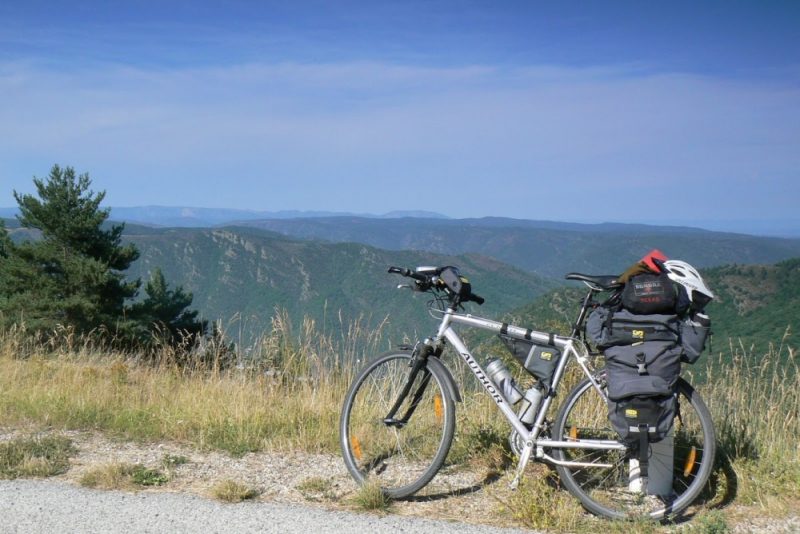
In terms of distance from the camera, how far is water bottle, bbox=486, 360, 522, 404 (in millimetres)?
3926

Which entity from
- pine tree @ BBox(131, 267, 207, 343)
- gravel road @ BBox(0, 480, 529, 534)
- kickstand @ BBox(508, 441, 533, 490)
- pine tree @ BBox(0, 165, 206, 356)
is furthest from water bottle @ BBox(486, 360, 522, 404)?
pine tree @ BBox(131, 267, 207, 343)

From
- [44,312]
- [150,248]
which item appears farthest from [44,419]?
[150,248]

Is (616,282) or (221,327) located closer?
(616,282)

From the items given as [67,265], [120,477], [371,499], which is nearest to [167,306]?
[67,265]

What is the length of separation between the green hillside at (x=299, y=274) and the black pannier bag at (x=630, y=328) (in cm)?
13289

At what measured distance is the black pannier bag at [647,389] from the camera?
11.5 feet

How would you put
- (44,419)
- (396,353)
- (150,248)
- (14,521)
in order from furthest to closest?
(150,248) < (44,419) < (396,353) < (14,521)

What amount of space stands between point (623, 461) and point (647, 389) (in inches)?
20.8

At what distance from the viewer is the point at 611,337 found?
11.9 feet

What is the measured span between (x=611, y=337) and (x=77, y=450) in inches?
138

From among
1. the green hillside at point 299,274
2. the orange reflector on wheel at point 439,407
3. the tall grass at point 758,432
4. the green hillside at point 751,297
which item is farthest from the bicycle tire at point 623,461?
the green hillside at point 299,274

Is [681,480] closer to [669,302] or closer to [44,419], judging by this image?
[669,302]

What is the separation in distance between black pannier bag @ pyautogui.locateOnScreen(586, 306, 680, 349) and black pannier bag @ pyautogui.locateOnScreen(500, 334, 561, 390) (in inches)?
10.4

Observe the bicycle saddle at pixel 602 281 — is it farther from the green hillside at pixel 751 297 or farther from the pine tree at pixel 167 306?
the green hillside at pixel 751 297
